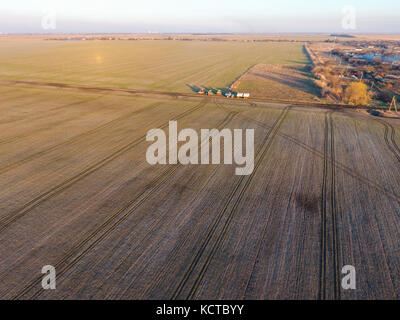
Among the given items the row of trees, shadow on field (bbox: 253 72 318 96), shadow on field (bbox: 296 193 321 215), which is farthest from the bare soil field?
shadow on field (bbox: 296 193 321 215)

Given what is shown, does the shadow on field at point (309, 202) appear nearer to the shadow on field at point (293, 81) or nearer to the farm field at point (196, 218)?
the farm field at point (196, 218)

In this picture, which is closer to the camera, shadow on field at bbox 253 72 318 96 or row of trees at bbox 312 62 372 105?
row of trees at bbox 312 62 372 105

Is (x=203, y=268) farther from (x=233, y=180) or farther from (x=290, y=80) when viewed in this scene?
(x=290, y=80)

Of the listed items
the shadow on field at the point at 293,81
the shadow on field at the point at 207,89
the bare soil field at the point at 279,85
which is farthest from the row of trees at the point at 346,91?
the shadow on field at the point at 207,89

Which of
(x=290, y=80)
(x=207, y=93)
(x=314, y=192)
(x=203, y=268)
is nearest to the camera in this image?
(x=203, y=268)

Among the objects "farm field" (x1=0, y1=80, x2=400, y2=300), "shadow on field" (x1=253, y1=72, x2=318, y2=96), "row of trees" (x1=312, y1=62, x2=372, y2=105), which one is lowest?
"farm field" (x1=0, y1=80, x2=400, y2=300)

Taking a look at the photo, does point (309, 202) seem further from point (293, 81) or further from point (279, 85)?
point (293, 81)

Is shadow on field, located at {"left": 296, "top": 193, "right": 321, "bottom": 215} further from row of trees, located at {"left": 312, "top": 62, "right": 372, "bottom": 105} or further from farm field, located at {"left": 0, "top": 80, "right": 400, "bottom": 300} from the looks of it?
row of trees, located at {"left": 312, "top": 62, "right": 372, "bottom": 105}

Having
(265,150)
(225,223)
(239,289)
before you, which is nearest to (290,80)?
(265,150)
